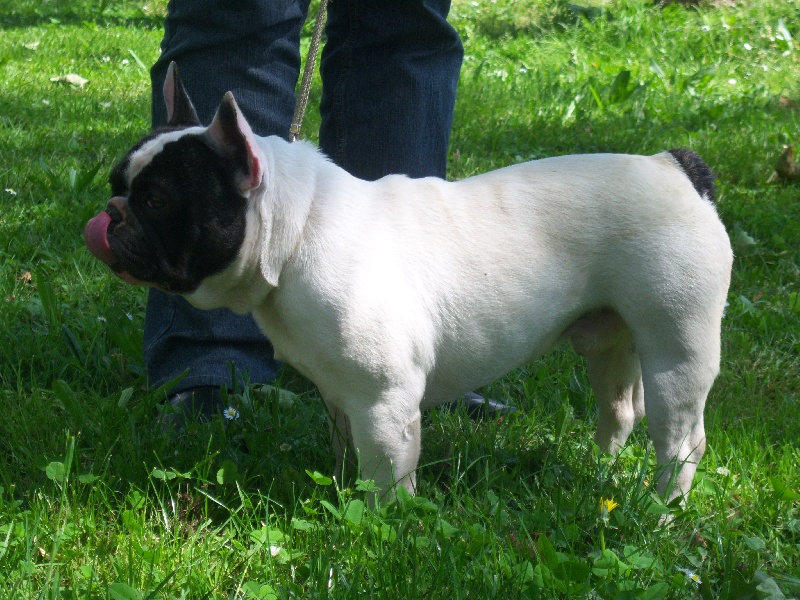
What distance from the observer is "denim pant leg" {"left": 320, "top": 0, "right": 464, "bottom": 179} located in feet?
9.32

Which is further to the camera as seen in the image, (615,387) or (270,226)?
(615,387)

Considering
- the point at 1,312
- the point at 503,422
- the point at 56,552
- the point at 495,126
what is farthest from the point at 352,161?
the point at 495,126

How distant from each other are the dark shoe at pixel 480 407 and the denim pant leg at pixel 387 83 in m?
0.75

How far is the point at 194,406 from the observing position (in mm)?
2779

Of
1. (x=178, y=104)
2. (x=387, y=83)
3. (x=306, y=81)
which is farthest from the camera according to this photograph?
(x=387, y=83)

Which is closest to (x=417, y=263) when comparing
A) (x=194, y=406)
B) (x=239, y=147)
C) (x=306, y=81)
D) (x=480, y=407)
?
(x=239, y=147)

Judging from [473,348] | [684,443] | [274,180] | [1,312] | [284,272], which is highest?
[274,180]

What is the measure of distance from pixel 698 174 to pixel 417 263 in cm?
77

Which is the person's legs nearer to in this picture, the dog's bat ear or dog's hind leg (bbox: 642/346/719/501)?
dog's hind leg (bbox: 642/346/719/501)

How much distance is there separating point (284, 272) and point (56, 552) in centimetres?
77

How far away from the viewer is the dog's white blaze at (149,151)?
2.03 m

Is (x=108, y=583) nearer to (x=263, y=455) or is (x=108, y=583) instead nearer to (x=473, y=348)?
(x=263, y=455)

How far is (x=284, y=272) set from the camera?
6.77 feet

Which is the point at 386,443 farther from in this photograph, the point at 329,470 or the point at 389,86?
the point at 389,86
